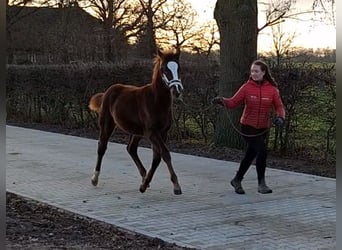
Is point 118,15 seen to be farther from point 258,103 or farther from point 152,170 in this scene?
point 258,103

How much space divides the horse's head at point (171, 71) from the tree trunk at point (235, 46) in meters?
5.09

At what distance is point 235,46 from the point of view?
13148 mm

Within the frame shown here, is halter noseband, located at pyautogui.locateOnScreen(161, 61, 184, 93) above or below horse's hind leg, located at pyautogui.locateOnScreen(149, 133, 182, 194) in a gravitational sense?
above

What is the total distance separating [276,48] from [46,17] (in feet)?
73.3

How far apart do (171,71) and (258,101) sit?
1.26 m

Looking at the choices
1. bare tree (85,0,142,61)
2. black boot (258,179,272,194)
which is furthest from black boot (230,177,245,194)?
bare tree (85,0,142,61)

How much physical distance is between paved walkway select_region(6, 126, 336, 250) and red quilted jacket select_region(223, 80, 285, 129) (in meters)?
1.02

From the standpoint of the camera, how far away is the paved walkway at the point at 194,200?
20.7 ft

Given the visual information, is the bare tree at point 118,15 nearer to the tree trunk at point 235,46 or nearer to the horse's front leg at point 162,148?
the tree trunk at point 235,46

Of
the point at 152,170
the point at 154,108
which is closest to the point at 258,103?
the point at 154,108

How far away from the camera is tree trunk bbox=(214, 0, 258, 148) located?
1306cm

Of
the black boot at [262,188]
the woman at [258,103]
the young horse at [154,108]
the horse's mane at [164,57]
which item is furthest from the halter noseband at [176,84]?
the black boot at [262,188]

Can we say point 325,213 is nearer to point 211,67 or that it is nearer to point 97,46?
point 211,67

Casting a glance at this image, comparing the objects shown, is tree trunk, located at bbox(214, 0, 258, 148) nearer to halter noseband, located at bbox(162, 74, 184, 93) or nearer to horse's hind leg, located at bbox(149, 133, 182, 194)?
horse's hind leg, located at bbox(149, 133, 182, 194)
